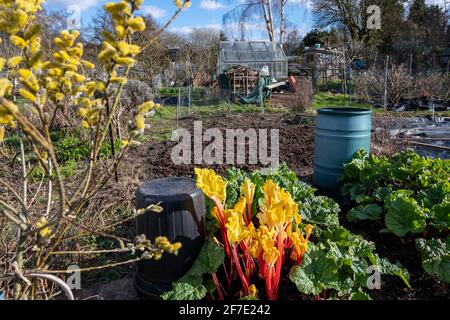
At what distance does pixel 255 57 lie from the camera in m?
16.4

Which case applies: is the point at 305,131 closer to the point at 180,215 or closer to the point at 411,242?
the point at 411,242

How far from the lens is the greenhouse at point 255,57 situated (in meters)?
16.1

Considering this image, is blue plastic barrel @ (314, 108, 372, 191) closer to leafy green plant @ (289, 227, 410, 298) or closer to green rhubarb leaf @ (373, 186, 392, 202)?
green rhubarb leaf @ (373, 186, 392, 202)

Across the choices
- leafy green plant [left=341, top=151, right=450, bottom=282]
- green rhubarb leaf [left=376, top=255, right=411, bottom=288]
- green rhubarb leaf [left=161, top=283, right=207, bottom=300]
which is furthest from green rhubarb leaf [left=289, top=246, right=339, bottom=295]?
leafy green plant [left=341, top=151, right=450, bottom=282]

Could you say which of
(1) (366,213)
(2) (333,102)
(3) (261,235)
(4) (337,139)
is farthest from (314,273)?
(2) (333,102)

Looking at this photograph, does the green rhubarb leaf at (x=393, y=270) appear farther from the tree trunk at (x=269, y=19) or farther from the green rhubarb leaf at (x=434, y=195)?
the tree trunk at (x=269, y=19)

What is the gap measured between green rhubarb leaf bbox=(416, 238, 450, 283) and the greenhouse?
14.2 metres

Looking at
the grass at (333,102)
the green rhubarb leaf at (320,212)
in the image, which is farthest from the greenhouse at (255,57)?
the green rhubarb leaf at (320,212)

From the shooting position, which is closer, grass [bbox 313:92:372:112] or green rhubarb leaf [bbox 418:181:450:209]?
green rhubarb leaf [bbox 418:181:450:209]

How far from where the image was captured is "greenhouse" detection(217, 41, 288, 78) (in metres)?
16.1

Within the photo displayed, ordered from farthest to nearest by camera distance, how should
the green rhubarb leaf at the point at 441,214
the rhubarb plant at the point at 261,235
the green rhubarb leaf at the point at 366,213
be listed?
the green rhubarb leaf at the point at 366,213 → the green rhubarb leaf at the point at 441,214 → the rhubarb plant at the point at 261,235

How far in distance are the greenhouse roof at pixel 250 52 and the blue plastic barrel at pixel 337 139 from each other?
13.0 meters

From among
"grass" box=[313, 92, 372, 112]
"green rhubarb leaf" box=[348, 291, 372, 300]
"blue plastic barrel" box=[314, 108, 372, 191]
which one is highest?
"grass" box=[313, 92, 372, 112]
